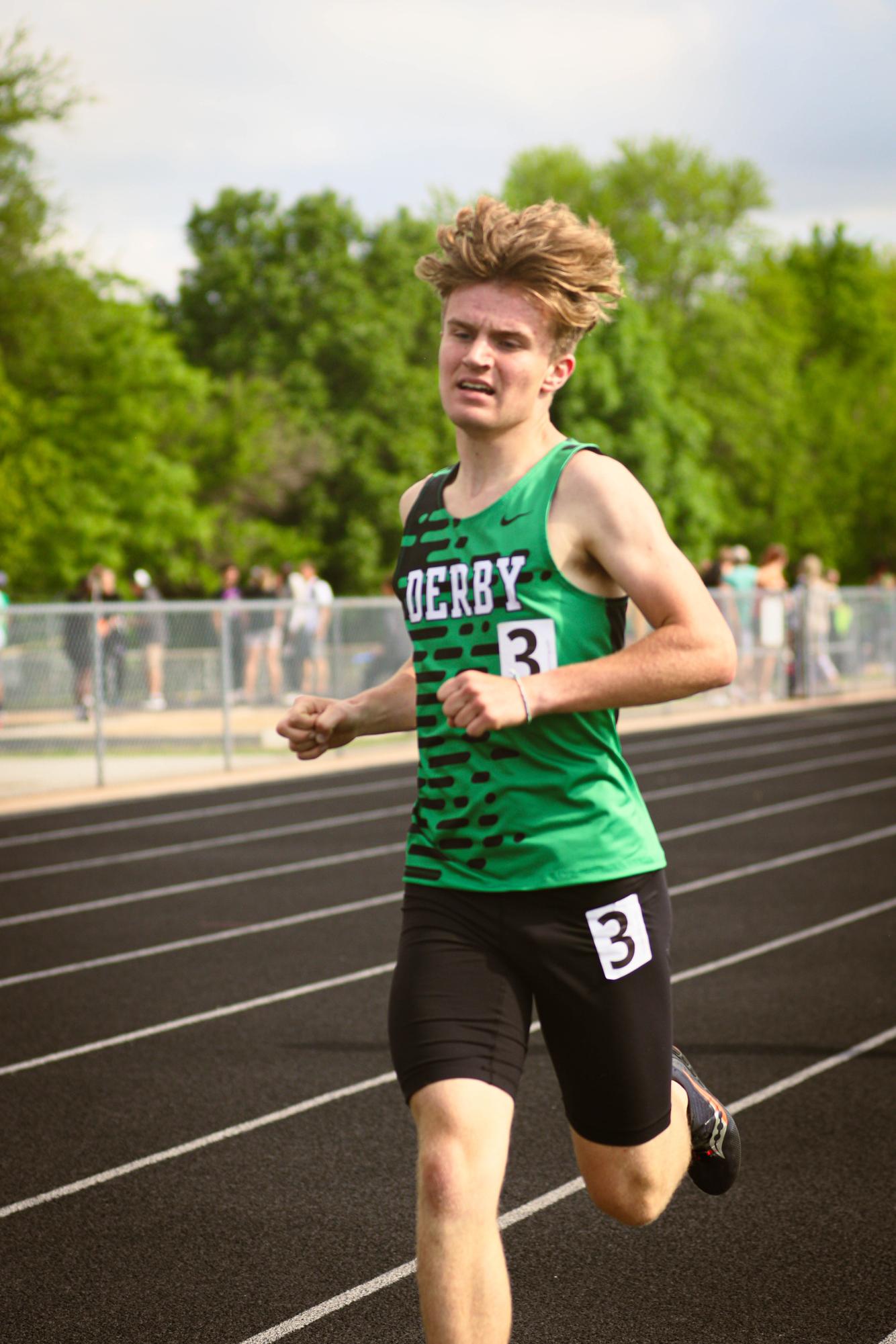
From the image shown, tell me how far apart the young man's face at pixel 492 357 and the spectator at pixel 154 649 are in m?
13.3

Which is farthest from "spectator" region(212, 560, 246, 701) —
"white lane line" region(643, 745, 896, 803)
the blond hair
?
the blond hair

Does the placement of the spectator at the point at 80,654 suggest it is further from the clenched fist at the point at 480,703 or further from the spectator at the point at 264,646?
the clenched fist at the point at 480,703

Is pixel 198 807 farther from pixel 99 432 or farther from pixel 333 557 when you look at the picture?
pixel 333 557

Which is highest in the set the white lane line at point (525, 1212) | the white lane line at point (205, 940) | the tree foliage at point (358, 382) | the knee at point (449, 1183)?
the tree foliage at point (358, 382)

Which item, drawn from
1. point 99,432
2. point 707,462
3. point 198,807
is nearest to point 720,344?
point 707,462

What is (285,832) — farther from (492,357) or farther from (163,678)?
(492,357)

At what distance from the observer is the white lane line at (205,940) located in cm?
774

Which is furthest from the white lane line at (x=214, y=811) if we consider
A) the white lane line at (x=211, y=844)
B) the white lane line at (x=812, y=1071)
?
the white lane line at (x=812, y=1071)

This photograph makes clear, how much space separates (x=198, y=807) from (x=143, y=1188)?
9.95 metres

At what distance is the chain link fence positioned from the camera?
15266 mm

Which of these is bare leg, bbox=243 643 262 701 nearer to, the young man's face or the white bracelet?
the young man's face

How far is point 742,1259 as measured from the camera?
4.09 metres

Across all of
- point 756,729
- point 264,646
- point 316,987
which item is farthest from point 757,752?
point 316,987

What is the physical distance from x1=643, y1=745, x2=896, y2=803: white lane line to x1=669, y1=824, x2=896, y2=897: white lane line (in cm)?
233
